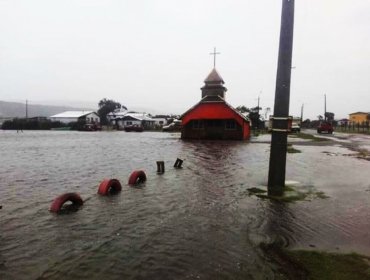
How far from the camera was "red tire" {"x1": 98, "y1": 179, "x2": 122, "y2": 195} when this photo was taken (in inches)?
480

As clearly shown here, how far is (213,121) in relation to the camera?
47.2 meters

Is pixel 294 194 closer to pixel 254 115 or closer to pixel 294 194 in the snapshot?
pixel 294 194

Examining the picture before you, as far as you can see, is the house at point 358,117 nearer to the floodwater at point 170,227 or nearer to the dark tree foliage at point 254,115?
the dark tree foliage at point 254,115

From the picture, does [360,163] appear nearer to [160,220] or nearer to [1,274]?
[160,220]

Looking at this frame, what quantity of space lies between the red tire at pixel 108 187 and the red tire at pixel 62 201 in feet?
4.79

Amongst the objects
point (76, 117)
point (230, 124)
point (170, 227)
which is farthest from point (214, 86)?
point (76, 117)

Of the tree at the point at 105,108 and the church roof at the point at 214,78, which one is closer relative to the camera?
the church roof at the point at 214,78

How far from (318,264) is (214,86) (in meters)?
47.4

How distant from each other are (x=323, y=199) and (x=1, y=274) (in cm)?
891

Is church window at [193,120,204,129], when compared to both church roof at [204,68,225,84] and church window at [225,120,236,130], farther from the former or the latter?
church roof at [204,68,225,84]

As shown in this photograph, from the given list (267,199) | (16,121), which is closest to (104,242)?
(267,199)

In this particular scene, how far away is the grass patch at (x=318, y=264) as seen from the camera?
5.79m

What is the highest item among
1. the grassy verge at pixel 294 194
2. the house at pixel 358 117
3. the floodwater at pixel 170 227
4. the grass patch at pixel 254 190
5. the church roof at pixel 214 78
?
the church roof at pixel 214 78

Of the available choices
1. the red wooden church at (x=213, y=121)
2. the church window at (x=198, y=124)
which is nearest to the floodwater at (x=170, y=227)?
the red wooden church at (x=213, y=121)
